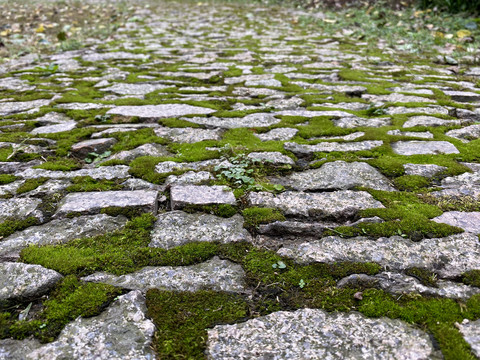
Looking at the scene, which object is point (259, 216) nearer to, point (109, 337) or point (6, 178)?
point (109, 337)

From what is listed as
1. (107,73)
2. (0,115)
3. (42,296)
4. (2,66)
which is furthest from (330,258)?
(2,66)

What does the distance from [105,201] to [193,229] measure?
645 millimetres

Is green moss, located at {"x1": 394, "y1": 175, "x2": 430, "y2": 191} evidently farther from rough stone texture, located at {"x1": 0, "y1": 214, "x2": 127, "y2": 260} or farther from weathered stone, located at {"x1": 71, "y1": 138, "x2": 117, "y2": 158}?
weathered stone, located at {"x1": 71, "y1": 138, "x2": 117, "y2": 158}

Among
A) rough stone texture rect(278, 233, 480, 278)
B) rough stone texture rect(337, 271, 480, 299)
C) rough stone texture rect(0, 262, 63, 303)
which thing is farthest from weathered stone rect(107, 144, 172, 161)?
rough stone texture rect(337, 271, 480, 299)

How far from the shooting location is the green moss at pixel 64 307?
1402 mm

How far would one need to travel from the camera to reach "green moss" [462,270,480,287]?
5.31ft

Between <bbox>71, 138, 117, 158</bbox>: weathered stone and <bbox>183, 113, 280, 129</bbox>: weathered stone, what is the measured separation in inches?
33.7

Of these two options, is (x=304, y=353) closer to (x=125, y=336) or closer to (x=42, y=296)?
(x=125, y=336)

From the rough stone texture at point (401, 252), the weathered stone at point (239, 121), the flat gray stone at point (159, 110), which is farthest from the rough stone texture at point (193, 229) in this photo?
the flat gray stone at point (159, 110)

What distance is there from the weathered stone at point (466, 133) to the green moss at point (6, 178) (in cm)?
366

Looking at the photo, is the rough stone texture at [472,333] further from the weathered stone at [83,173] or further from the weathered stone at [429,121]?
the weathered stone at [429,121]

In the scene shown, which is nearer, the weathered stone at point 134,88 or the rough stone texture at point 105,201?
the rough stone texture at point 105,201

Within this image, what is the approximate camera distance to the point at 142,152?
2.93m

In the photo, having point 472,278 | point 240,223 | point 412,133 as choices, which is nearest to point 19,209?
point 240,223
